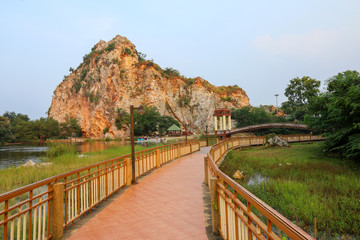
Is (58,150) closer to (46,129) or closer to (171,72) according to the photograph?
(46,129)

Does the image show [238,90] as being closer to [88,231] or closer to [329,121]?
[329,121]

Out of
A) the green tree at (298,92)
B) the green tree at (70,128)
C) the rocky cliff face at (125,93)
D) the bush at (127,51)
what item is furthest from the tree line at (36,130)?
the green tree at (298,92)

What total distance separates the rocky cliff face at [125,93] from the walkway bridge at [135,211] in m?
62.7

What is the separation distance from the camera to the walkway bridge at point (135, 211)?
8.21 ft

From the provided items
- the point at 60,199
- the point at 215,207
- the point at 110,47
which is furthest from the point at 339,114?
the point at 110,47

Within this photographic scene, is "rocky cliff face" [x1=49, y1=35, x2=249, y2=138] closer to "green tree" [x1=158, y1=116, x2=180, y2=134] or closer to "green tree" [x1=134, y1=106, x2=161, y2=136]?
"green tree" [x1=134, y1=106, x2=161, y2=136]

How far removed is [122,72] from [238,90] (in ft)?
149

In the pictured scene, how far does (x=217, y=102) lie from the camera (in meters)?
79.8

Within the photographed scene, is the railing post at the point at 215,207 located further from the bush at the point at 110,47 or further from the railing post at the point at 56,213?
the bush at the point at 110,47

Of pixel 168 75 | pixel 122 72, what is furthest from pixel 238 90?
pixel 122 72

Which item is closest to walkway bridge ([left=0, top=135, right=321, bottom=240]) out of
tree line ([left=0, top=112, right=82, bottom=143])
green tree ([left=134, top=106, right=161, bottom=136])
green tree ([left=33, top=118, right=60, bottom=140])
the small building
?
the small building

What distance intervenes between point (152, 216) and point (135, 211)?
21.6 inches

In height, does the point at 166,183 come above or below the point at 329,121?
below

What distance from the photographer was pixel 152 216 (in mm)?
4414
